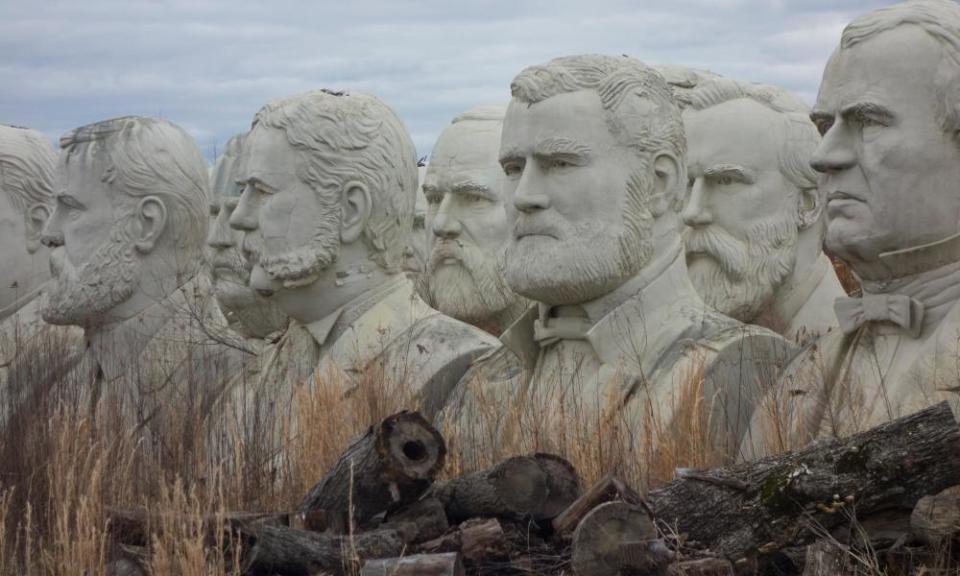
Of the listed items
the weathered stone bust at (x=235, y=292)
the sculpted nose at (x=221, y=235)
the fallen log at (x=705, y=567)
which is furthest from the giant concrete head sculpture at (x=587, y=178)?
the sculpted nose at (x=221, y=235)

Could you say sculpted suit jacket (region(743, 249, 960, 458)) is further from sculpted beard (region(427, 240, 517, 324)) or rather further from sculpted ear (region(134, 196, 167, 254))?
sculpted ear (region(134, 196, 167, 254))

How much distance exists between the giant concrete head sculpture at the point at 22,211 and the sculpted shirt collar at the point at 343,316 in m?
4.55

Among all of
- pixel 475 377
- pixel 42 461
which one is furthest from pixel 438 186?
pixel 42 461

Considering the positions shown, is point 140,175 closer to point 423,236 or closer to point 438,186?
point 438,186

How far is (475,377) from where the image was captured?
33.2ft

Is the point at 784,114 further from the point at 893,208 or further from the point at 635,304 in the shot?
the point at 893,208

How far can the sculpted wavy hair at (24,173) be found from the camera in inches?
607

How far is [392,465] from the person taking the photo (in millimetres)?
7410

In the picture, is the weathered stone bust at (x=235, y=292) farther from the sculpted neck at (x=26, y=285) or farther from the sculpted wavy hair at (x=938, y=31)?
the sculpted wavy hair at (x=938, y=31)

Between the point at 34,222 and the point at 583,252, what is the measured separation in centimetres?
690

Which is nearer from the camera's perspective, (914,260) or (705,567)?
(705,567)

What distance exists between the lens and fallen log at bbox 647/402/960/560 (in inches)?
274

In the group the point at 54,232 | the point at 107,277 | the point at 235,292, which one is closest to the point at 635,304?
the point at 107,277

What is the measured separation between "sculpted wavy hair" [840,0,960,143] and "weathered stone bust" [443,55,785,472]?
4.83ft
